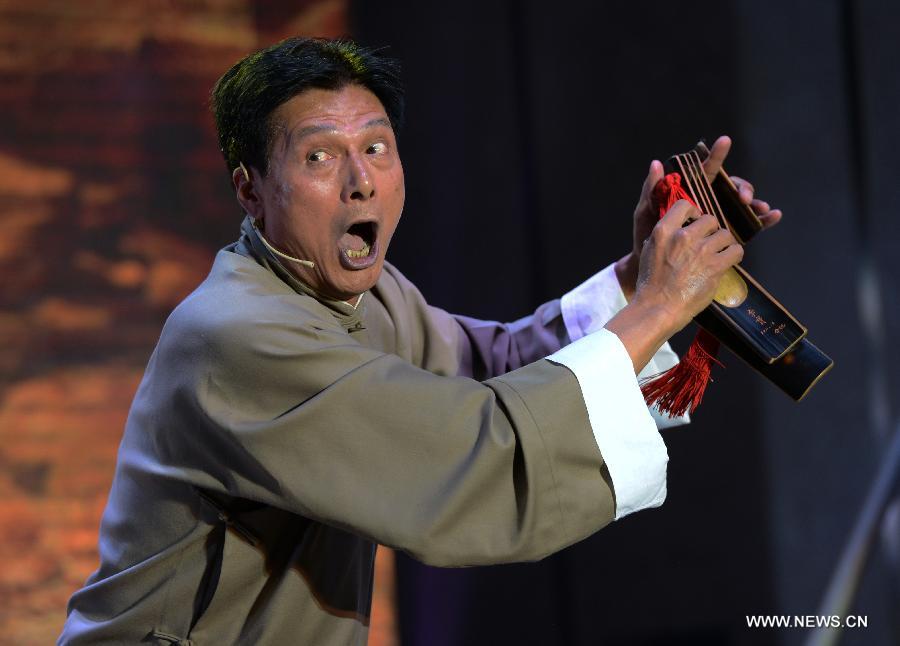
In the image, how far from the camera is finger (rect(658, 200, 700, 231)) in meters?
1.47

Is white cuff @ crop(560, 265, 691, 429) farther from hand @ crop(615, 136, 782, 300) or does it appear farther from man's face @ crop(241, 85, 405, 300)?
man's face @ crop(241, 85, 405, 300)

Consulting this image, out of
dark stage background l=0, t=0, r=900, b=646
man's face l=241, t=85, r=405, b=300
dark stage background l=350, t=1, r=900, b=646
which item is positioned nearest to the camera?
man's face l=241, t=85, r=405, b=300

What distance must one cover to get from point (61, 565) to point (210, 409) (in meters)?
1.54

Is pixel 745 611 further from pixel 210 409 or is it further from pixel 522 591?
pixel 210 409

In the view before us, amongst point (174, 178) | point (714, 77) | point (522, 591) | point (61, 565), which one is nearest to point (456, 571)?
point (522, 591)

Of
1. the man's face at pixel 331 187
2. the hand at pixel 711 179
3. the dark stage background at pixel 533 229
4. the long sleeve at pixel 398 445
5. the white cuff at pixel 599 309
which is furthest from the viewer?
the dark stage background at pixel 533 229

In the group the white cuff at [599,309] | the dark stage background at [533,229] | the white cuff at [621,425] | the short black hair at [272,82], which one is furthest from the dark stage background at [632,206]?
the white cuff at [621,425]

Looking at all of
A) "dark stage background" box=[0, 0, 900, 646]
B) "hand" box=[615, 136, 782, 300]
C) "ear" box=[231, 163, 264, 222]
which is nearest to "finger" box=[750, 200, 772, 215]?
"hand" box=[615, 136, 782, 300]

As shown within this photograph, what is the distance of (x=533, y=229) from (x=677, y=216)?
1.56 m

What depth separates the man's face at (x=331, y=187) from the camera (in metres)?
1.58

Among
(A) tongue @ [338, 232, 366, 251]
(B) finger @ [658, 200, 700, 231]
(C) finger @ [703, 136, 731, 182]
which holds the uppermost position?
(C) finger @ [703, 136, 731, 182]

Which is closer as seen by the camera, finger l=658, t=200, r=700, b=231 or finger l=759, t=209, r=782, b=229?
finger l=658, t=200, r=700, b=231

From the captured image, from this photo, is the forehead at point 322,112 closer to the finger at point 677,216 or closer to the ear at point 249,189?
the ear at point 249,189

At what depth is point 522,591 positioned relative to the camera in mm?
3070
